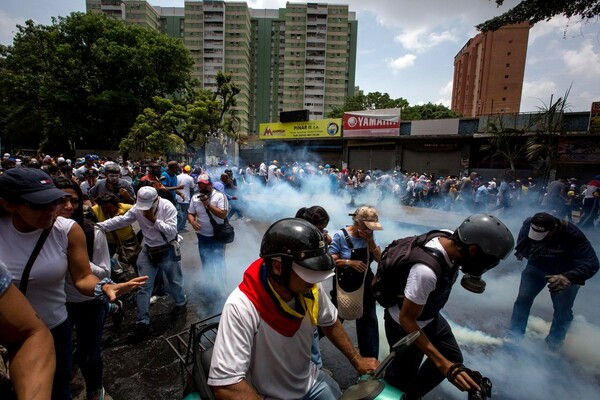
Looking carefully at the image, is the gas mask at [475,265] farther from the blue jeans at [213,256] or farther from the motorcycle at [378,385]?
the blue jeans at [213,256]

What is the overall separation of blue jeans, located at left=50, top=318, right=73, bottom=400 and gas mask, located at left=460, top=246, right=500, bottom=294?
2.61 metres

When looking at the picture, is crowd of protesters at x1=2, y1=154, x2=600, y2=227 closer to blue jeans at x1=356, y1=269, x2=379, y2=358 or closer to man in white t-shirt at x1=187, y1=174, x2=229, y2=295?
man in white t-shirt at x1=187, y1=174, x2=229, y2=295

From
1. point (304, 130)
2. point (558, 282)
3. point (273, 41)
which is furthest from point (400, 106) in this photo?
point (273, 41)

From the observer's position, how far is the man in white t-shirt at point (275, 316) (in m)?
1.43

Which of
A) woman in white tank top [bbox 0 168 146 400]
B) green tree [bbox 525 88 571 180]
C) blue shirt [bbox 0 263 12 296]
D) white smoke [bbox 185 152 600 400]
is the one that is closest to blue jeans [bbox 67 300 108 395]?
woman in white tank top [bbox 0 168 146 400]

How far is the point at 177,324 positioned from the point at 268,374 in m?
2.87

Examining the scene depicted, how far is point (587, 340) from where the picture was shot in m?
3.85

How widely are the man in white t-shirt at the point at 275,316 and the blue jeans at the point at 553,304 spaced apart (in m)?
3.20

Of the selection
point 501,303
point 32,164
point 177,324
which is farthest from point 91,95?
point 501,303

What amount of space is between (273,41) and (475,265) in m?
92.0

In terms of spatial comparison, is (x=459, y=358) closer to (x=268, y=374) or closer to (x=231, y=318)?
(x=268, y=374)

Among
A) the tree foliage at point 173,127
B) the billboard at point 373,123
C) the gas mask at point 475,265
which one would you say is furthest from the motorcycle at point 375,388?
the tree foliage at point 173,127

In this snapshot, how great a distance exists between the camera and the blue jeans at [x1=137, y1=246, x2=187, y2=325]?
3.73 metres

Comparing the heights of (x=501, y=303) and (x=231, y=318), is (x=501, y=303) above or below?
below
